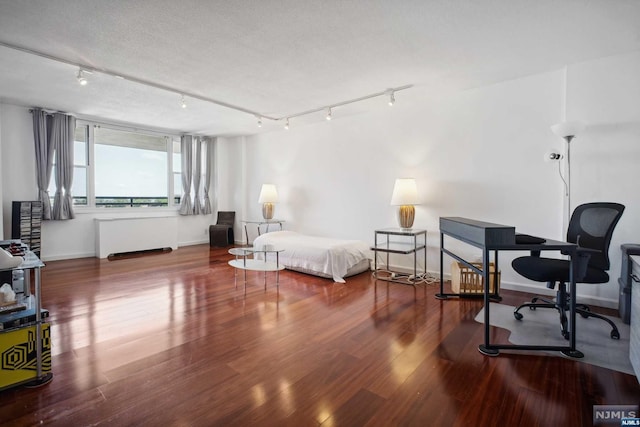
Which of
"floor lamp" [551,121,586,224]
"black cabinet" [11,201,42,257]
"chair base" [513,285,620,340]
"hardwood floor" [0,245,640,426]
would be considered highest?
"floor lamp" [551,121,586,224]

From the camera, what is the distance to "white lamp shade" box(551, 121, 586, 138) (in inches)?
117

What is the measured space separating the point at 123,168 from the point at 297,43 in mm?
5151

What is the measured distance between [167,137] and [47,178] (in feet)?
7.78

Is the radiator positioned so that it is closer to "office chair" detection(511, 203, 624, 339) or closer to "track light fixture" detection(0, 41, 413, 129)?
"track light fixture" detection(0, 41, 413, 129)

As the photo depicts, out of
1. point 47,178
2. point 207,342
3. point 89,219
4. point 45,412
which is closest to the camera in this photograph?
point 45,412

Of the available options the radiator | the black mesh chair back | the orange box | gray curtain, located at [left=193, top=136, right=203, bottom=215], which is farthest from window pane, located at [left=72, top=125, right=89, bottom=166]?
the black mesh chair back

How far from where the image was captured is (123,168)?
6.20m

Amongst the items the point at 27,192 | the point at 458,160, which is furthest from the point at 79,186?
the point at 458,160

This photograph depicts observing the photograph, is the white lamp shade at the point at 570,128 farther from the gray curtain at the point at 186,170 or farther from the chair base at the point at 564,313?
the gray curtain at the point at 186,170

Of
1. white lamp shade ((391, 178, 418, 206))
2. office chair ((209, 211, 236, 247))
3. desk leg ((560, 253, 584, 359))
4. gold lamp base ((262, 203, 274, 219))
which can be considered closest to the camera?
desk leg ((560, 253, 584, 359))

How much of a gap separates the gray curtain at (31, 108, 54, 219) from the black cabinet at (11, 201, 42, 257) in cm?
22

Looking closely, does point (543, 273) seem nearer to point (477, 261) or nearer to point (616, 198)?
point (477, 261)

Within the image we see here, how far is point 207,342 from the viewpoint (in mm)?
2350

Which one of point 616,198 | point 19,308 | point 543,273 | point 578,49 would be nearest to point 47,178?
point 19,308
